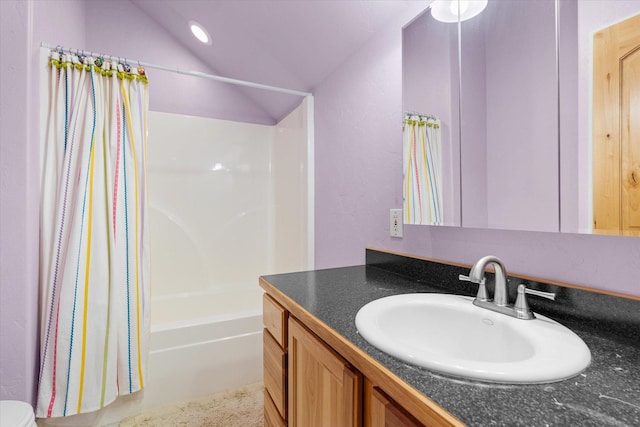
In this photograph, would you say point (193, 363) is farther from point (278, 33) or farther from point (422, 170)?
point (278, 33)

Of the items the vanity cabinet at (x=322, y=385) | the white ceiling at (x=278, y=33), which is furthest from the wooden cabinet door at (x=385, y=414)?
the white ceiling at (x=278, y=33)

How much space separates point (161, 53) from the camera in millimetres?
2455

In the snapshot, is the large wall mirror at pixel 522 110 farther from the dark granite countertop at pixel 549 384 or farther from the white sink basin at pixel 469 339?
the white sink basin at pixel 469 339

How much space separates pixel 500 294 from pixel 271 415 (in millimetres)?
898

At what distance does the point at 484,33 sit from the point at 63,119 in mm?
1879

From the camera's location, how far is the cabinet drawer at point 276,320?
37.9 inches

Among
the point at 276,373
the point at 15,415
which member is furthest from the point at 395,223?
the point at 15,415

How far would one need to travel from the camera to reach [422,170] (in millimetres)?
1222

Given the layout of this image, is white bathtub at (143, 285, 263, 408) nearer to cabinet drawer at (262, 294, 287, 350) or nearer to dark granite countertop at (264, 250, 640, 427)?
cabinet drawer at (262, 294, 287, 350)

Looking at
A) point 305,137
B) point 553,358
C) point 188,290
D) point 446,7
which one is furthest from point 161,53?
point 553,358

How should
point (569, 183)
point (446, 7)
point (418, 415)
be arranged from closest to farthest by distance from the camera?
point (418, 415) → point (569, 183) → point (446, 7)

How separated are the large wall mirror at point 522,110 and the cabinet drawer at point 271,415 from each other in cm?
92

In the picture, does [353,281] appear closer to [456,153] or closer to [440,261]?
Result: [440,261]

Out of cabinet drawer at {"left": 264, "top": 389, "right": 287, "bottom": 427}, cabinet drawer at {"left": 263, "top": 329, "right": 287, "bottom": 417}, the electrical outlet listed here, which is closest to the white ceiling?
the electrical outlet
